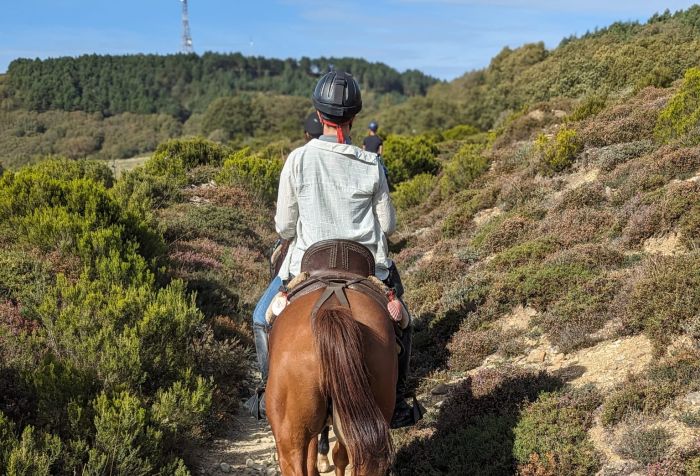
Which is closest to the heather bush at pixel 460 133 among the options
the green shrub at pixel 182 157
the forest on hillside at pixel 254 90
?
the forest on hillside at pixel 254 90

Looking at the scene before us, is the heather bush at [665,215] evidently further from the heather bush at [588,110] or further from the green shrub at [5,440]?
the heather bush at [588,110]

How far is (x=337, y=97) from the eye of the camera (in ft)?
13.1

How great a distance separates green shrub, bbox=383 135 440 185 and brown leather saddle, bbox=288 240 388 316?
18.2 m

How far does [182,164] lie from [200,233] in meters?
6.94

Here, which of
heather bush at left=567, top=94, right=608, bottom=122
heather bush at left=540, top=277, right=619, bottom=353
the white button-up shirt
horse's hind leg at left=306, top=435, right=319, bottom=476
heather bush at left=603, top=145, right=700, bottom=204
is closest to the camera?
horse's hind leg at left=306, top=435, right=319, bottom=476

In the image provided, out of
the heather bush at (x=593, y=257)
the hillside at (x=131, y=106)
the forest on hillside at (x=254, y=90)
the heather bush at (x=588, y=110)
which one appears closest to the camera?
the heather bush at (x=593, y=257)

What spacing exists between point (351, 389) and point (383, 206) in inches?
60.5

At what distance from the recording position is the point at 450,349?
690cm

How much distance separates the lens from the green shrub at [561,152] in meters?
12.7

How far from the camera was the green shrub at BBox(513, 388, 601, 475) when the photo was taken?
14.1ft

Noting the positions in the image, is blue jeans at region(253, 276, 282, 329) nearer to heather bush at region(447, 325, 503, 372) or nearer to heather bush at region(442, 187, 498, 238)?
heather bush at region(447, 325, 503, 372)

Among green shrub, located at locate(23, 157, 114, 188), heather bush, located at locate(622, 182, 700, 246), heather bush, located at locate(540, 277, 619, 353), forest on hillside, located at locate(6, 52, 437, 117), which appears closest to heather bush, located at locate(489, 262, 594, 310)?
heather bush, located at locate(540, 277, 619, 353)

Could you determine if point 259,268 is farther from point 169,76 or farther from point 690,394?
point 169,76

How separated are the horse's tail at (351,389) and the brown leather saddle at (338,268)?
0.47 meters
